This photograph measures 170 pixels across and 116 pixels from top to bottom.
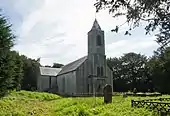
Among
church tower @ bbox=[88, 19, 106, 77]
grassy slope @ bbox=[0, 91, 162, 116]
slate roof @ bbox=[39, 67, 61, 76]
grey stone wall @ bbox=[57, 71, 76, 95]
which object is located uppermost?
church tower @ bbox=[88, 19, 106, 77]

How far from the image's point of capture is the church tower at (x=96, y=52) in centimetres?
5644

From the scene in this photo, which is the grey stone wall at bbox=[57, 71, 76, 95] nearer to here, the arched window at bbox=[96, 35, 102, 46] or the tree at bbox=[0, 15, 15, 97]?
the arched window at bbox=[96, 35, 102, 46]

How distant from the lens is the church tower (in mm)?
56438

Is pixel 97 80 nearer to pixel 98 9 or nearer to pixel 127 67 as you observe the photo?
pixel 127 67

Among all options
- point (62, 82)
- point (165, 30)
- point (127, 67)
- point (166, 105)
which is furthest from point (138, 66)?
point (165, 30)

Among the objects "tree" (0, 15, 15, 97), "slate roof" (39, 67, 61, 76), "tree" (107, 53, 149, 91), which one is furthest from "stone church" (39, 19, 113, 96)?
"tree" (0, 15, 15, 97)

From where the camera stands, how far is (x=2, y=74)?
1702 cm

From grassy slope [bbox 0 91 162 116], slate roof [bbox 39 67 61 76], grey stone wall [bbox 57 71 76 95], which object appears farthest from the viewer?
slate roof [bbox 39 67 61 76]

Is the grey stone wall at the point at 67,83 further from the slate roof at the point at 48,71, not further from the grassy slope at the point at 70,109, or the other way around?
the grassy slope at the point at 70,109

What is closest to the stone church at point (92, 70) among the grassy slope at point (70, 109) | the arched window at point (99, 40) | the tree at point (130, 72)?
the arched window at point (99, 40)

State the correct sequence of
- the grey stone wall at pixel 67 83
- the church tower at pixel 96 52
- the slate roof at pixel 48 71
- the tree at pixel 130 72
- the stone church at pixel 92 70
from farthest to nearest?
the tree at pixel 130 72 < the slate roof at pixel 48 71 < the grey stone wall at pixel 67 83 < the church tower at pixel 96 52 < the stone church at pixel 92 70

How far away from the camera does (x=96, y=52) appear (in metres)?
56.3

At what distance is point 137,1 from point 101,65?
50.3m

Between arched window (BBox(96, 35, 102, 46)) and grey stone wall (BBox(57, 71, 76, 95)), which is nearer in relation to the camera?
arched window (BBox(96, 35, 102, 46))
